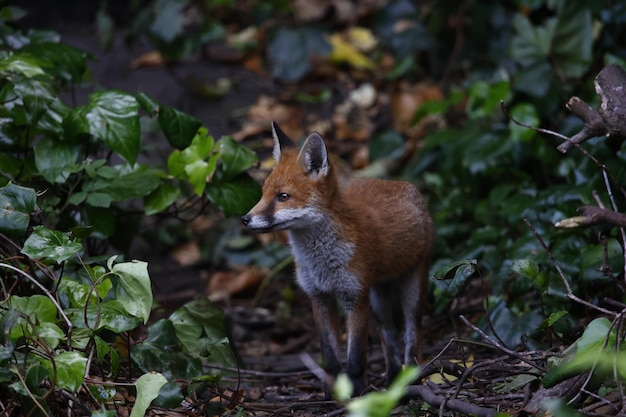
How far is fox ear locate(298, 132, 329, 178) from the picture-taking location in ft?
16.8

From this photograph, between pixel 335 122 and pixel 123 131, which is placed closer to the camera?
pixel 123 131

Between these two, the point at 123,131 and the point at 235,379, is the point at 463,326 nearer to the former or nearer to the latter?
the point at 235,379

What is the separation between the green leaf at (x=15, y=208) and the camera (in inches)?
162

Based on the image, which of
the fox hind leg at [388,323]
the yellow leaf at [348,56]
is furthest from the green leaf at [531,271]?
the yellow leaf at [348,56]

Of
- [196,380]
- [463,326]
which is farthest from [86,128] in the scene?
[463,326]

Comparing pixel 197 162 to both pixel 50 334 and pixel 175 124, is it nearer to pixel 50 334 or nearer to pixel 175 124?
pixel 175 124

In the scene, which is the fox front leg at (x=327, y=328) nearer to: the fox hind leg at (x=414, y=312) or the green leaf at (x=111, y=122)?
the fox hind leg at (x=414, y=312)

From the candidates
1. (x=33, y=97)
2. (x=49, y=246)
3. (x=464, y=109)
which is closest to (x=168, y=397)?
(x=49, y=246)

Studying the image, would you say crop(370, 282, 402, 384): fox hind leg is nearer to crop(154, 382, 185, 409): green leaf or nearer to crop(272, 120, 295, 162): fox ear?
crop(272, 120, 295, 162): fox ear

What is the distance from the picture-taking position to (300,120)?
10539 millimetres

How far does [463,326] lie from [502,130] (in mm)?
2258

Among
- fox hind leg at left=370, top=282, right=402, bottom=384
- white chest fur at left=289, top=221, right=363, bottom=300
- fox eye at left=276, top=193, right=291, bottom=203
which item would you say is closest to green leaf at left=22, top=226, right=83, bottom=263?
fox eye at left=276, top=193, right=291, bottom=203

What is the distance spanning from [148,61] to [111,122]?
5.99 metres

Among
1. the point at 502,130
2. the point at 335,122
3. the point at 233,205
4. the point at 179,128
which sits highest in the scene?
the point at 179,128
